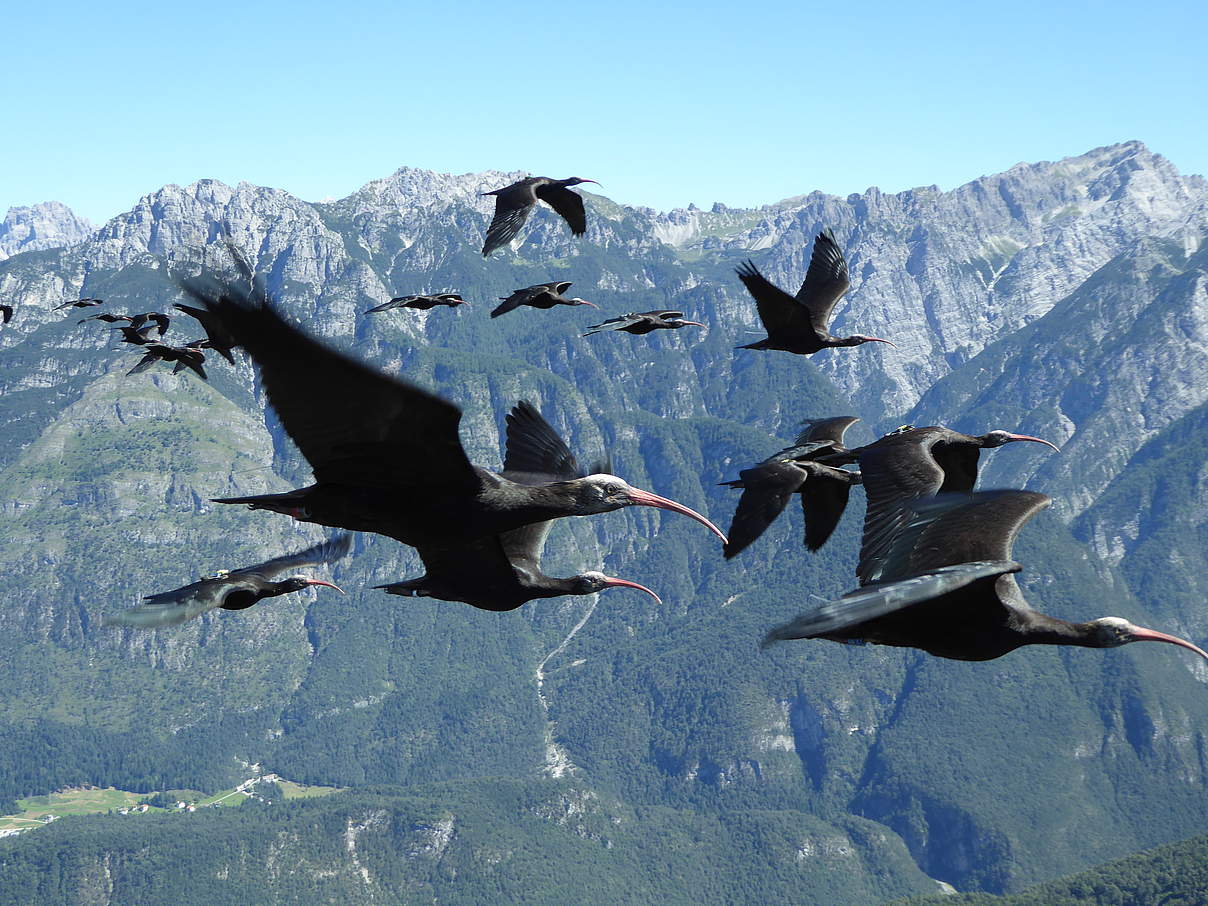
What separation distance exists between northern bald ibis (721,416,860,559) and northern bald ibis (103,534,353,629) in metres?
7.55

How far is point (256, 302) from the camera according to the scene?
10.5 metres

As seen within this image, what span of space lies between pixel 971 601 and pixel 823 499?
8271mm

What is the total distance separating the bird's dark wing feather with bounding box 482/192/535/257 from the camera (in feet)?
115

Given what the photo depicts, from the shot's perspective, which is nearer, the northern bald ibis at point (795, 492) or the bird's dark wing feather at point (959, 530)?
the bird's dark wing feather at point (959, 530)

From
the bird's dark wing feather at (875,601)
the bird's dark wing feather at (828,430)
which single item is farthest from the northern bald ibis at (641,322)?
the bird's dark wing feather at (875,601)

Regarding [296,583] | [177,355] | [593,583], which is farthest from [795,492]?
[177,355]

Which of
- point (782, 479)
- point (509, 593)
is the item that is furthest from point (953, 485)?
point (509, 593)

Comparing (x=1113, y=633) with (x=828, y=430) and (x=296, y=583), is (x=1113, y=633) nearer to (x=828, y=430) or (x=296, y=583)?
(x=828, y=430)

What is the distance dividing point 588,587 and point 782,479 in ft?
16.3

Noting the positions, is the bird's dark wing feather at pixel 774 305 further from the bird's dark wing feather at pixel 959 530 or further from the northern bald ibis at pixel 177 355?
the northern bald ibis at pixel 177 355

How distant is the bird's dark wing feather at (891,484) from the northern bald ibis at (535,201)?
61.7 feet

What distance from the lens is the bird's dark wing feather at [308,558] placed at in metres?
26.1

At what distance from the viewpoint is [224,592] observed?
896 inches

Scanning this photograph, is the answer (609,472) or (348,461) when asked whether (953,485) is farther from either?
(348,461)
